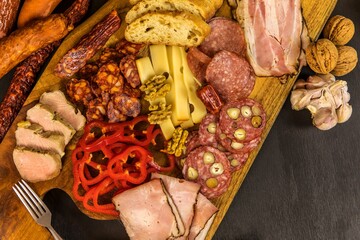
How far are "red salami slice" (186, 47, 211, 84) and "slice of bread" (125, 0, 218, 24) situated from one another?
0.18 m

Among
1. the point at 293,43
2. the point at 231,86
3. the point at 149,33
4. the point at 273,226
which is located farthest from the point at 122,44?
the point at 273,226

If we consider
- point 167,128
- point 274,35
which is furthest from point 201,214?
point 274,35

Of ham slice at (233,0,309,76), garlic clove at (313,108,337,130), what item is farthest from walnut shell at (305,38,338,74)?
garlic clove at (313,108,337,130)

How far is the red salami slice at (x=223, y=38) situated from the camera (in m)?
2.78

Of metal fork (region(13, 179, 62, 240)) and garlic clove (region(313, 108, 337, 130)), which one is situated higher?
metal fork (region(13, 179, 62, 240))

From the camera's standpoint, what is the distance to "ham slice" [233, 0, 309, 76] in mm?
2787

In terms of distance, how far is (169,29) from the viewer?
106 inches

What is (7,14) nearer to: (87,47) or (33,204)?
(87,47)

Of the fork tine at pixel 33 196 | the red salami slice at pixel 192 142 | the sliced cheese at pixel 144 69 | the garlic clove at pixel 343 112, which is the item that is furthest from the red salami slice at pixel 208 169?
the fork tine at pixel 33 196

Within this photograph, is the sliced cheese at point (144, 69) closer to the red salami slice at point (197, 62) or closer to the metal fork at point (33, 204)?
the red salami slice at point (197, 62)

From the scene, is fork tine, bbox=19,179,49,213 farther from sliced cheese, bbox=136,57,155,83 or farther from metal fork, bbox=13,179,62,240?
sliced cheese, bbox=136,57,155,83

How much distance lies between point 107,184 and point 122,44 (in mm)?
734

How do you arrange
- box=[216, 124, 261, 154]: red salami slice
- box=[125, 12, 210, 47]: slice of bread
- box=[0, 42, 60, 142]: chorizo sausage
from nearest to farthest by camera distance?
box=[125, 12, 210, 47]: slice of bread
box=[216, 124, 261, 154]: red salami slice
box=[0, 42, 60, 142]: chorizo sausage

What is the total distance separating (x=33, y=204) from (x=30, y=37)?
0.85 m
